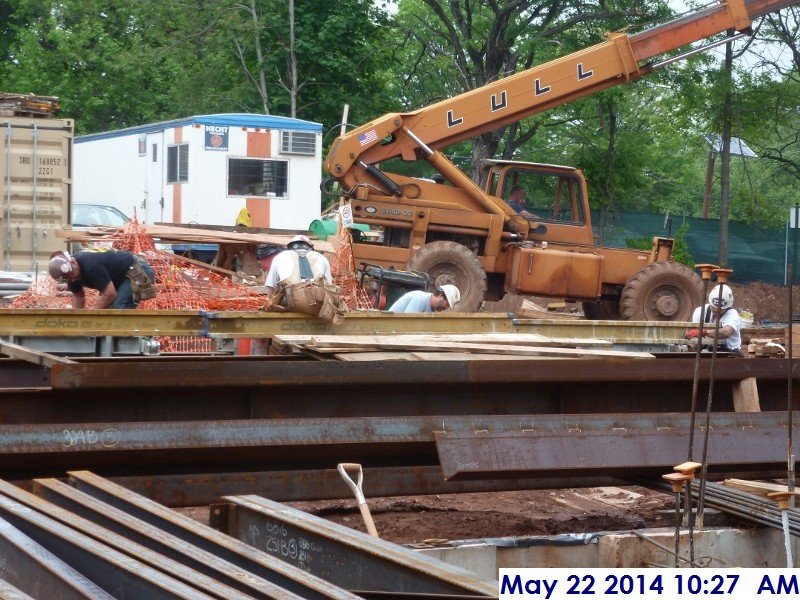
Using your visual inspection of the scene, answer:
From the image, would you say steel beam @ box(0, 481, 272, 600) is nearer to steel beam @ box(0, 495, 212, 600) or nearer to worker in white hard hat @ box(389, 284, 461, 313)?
steel beam @ box(0, 495, 212, 600)

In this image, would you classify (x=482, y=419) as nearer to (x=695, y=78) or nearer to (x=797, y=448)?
(x=797, y=448)

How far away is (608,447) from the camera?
6.71 meters

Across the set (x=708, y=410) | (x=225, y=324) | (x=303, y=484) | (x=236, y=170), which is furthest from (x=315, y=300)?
(x=236, y=170)

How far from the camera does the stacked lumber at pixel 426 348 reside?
8117 mm

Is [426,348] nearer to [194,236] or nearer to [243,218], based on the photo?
[194,236]

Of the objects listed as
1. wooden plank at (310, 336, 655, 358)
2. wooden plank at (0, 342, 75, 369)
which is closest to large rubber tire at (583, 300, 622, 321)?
wooden plank at (310, 336, 655, 358)

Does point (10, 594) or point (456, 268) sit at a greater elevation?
point (456, 268)

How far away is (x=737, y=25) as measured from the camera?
18.5 m

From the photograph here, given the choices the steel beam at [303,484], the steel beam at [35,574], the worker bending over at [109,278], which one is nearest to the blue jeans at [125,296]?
the worker bending over at [109,278]

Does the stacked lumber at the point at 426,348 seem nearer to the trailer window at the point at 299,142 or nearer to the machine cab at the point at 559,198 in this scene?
the machine cab at the point at 559,198

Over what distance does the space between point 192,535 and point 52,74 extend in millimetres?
37479

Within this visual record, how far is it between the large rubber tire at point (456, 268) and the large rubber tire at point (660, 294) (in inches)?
89.4

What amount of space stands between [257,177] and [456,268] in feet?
23.7

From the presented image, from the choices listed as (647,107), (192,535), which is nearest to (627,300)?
(192,535)
